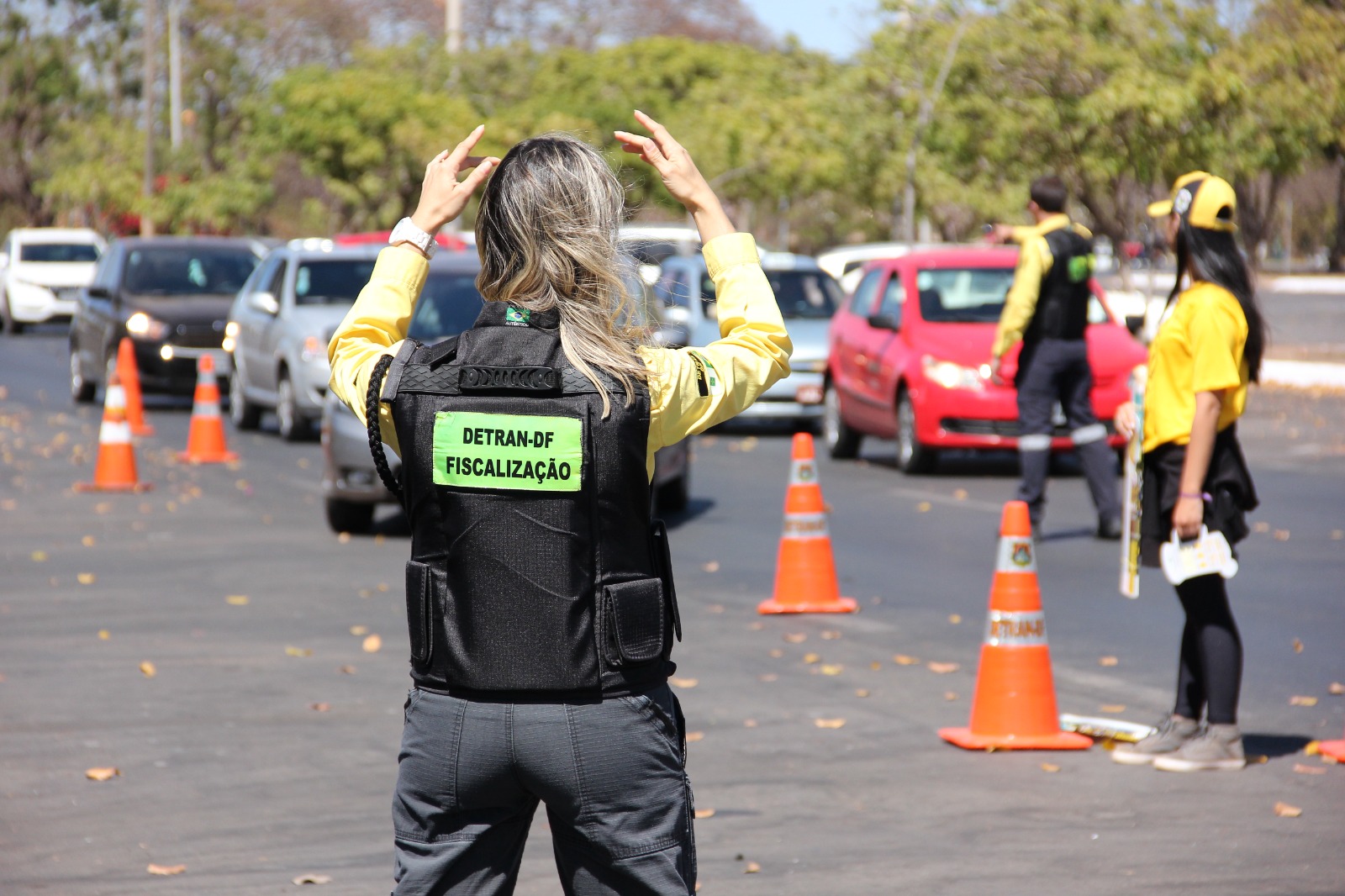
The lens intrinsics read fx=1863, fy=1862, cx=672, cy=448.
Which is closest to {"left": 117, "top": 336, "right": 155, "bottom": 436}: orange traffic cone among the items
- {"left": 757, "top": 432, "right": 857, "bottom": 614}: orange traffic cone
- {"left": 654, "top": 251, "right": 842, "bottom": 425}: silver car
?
{"left": 654, "top": 251, "right": 842, "bottom": 425}: silver car

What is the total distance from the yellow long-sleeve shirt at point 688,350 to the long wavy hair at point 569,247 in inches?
2.9

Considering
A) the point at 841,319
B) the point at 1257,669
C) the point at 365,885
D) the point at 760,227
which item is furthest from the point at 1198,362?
the point at 760,227

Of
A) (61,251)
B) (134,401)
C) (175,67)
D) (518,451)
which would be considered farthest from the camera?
(175,67)

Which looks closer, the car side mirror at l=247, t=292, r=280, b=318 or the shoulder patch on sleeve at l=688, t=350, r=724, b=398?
the shoulder patch on sleeve at l=688, t=350, r=724, b=398

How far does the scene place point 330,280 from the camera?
18.2 meters

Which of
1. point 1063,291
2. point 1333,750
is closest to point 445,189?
point 1333,750

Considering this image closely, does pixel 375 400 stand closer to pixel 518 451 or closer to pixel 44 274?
pixel 518 451

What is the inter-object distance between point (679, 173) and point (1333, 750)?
4177 mm

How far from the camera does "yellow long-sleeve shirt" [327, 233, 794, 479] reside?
2963 millimetres

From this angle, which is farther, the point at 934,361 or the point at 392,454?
the point at 934,361

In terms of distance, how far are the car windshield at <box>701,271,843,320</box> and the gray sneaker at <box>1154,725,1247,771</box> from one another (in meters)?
13.2

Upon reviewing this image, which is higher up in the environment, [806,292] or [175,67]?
[175,67]

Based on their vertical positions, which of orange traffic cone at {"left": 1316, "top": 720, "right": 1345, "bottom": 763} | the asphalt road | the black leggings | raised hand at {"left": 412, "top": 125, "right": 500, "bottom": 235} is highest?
raised hand at {"left": 412, "top": 125, "right": 500, "bottom": 235}

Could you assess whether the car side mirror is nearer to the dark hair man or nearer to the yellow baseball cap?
the dark hair man
